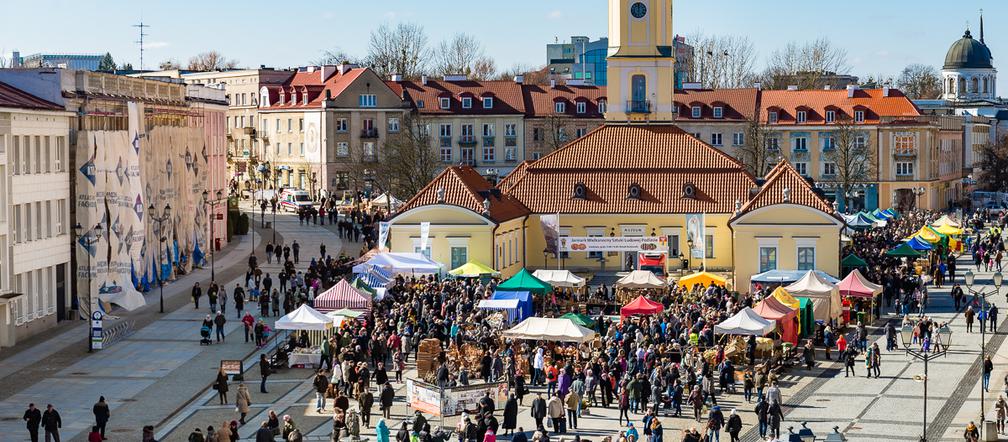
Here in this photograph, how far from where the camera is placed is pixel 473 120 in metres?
108

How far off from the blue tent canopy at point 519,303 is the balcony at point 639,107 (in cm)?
2742

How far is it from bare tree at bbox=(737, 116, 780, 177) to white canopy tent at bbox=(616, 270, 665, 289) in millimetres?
49848

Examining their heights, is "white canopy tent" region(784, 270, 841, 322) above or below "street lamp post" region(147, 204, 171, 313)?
below

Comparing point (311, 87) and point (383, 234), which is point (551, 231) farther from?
point (311, 87)

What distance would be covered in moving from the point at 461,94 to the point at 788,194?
161ft

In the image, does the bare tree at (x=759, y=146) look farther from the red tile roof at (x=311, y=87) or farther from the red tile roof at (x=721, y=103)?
the red tile roof at (x=311, y=87)

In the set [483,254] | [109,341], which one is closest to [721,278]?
[483,254]

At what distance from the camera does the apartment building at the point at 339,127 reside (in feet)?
346

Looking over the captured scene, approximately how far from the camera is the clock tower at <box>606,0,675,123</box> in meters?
76.0

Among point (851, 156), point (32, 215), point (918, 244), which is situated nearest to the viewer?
point (32, 215)

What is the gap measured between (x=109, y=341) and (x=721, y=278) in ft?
65.0

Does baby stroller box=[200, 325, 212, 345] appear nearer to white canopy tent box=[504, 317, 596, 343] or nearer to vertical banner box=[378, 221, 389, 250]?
white canopy tent box=[504, 317, 596, 343]

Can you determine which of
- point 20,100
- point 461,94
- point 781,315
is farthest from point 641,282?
point 461,94

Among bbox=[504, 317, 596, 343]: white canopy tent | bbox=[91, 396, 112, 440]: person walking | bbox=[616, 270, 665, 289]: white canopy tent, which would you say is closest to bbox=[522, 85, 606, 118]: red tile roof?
bbox=[616, 270, 665, 289]: white canopy tent
